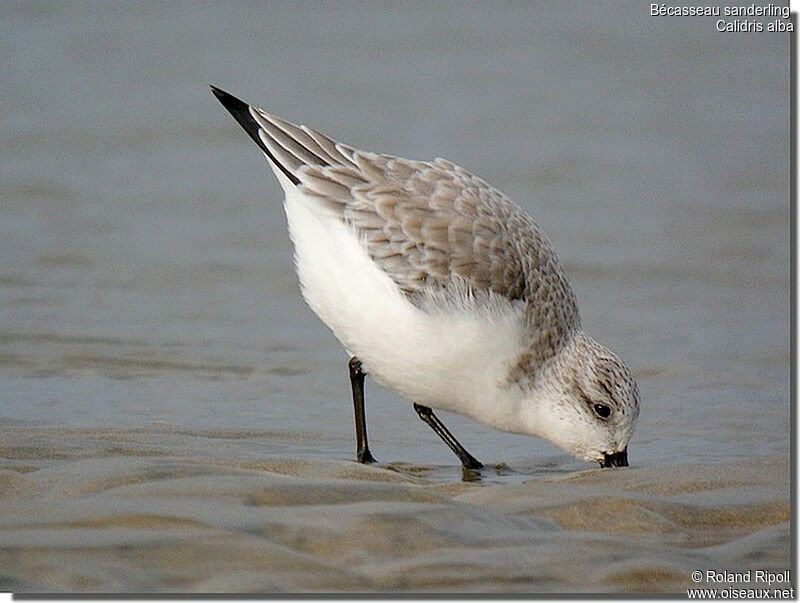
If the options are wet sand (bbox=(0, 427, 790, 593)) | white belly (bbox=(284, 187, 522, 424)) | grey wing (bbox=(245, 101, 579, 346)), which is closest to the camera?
wet sand (bbox=(0, 427, 790, 593))

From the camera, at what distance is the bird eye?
5715 mm

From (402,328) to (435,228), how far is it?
48 centimetres

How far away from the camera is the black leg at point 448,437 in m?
5.81

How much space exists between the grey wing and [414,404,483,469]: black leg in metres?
0.63

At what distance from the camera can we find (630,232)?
10.1 metres

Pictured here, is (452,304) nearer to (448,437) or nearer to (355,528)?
(448,437)

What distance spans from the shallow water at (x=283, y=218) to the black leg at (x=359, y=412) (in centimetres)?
10

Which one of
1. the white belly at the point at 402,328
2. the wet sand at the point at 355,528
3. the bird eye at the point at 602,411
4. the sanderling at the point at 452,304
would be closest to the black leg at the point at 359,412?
the sanderling at the point at 452,304

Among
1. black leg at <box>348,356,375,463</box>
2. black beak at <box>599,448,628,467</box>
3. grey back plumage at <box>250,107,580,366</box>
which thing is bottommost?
black beak at <box>599,448,628,467</box>

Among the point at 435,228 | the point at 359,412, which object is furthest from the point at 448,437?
the point at 435,228

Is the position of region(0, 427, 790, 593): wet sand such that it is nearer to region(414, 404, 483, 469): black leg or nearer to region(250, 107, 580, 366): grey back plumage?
region(414, 404, 483, 469): black leg

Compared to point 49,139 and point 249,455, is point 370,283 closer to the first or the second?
point 249,455

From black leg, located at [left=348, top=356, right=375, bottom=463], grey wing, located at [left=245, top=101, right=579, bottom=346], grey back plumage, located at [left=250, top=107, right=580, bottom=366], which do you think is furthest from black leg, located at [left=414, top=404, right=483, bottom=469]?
grey wing, located at [left=245, top=101, right=579, bottom=346]

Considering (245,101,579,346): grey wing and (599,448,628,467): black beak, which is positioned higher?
(245,101,579,346): grey wing
